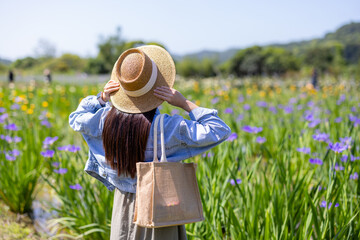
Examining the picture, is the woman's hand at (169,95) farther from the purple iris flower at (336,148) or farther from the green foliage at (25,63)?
the green foliage at (25,63)

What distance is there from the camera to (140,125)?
1162 millimetres

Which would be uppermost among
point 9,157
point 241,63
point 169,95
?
point 241,63

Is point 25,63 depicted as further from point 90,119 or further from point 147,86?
point 147,86

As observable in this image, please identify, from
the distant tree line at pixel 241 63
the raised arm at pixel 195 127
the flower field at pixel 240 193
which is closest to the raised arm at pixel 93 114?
the raised arm at pixel 195 127

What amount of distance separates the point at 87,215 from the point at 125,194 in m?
0.89

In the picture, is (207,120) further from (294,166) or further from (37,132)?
(37,132)

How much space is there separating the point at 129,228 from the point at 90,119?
483 millimetres

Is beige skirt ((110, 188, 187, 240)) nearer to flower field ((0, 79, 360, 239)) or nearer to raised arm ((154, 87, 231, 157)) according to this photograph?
raised arm ((154, 87, 231, 157))

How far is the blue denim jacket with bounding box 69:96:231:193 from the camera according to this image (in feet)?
3.76

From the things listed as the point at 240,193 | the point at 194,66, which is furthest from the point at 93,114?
the point at 194,66

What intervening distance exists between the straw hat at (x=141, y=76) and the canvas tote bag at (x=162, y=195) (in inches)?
3.8

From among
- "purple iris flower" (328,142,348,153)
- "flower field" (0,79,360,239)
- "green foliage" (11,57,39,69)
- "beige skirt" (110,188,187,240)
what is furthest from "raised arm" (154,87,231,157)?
"green foliage" (11,57,39,69)

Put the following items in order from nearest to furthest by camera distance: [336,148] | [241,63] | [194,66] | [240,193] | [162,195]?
[162,195] → [240,193] → [336,148] → [241,63] → [194,66]

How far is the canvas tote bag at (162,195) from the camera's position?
109cm
